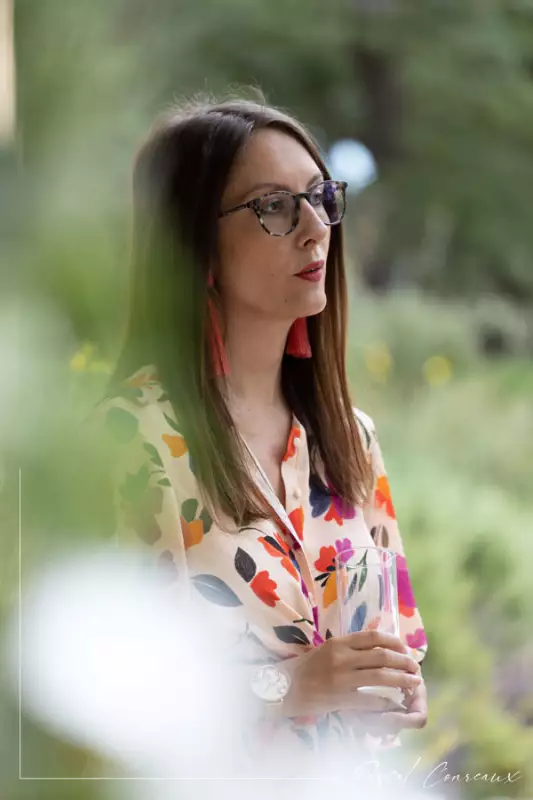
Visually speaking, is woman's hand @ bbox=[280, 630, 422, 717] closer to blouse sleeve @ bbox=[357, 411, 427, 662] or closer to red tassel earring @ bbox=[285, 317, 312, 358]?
blouse sleeve @ bbox=[357, 411, 427, 662]

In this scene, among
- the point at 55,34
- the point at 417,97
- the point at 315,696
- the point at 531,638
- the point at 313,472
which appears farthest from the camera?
the point at 417,97

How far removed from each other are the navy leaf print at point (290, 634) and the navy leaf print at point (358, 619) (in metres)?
0.05

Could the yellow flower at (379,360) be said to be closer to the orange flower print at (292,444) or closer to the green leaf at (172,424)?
the orange flower print at (292,444)

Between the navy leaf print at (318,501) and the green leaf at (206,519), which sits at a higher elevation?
the navy leaf print at (318,501)

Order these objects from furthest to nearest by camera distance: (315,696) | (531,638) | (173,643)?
(531,638), (315,696), (173,643)

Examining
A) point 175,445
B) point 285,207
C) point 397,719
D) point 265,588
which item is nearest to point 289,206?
point 285,207

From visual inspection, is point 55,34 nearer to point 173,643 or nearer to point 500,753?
point 173,643

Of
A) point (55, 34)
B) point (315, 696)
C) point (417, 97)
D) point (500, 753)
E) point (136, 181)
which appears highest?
point (417, 97)

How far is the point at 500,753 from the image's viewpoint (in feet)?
3.79

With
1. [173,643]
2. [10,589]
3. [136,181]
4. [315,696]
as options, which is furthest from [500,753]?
[10,589]

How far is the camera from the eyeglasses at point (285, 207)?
0.89 metres

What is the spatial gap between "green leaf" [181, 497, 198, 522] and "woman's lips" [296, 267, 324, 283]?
247mm

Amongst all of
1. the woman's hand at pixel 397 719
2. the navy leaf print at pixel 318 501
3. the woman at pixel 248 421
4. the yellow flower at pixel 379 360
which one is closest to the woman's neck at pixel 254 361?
the woman at pixel 248 421

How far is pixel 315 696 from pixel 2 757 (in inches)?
22.7
